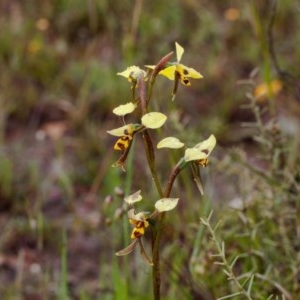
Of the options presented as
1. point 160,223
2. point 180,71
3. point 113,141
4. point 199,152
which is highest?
point 180,71

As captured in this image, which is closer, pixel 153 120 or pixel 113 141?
pixel 153 120

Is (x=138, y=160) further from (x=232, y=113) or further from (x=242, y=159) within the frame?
(x=242, y=159)

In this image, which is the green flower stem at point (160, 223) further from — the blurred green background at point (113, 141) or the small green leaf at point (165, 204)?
the blurred green background at point (113, 141)

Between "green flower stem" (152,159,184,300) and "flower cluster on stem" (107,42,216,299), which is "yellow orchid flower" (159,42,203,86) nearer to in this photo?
"flower cluster on stem" (107,42,216,299)

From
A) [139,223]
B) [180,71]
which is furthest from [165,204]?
[180,71]

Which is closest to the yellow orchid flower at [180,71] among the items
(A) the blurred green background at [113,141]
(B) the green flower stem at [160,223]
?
(B) the green flower stem at [160,223]

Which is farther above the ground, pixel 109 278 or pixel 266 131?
pixel 266 131

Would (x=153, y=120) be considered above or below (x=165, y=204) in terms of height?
above

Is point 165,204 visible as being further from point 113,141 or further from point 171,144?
point 113,141

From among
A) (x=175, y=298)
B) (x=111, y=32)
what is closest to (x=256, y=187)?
(x=175, y=298)
